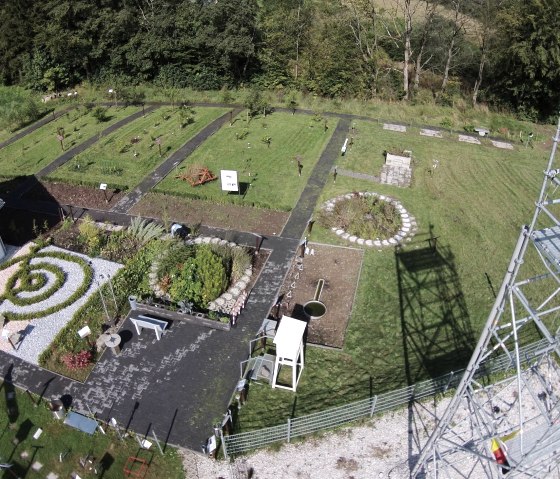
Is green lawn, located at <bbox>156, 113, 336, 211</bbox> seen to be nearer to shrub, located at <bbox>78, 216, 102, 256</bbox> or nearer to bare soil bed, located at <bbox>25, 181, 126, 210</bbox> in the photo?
bare soil bed, located at <bbox>25, 181, 126, 210</bbox>

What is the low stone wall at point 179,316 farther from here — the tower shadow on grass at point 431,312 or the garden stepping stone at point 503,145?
the garden stepping stone at point 503,145

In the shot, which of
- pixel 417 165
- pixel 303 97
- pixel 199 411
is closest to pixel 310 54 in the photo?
pixel 303 97

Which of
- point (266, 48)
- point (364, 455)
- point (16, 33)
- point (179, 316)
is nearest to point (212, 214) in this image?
point (179, 316)

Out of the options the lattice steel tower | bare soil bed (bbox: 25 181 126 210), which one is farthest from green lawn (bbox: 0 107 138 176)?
the lattice steel tower

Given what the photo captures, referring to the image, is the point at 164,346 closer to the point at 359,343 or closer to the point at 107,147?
the point at 359,343

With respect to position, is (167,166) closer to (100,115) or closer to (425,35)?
(100,115)

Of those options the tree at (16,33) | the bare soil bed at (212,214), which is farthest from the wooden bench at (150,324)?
the tree at (16,33)
